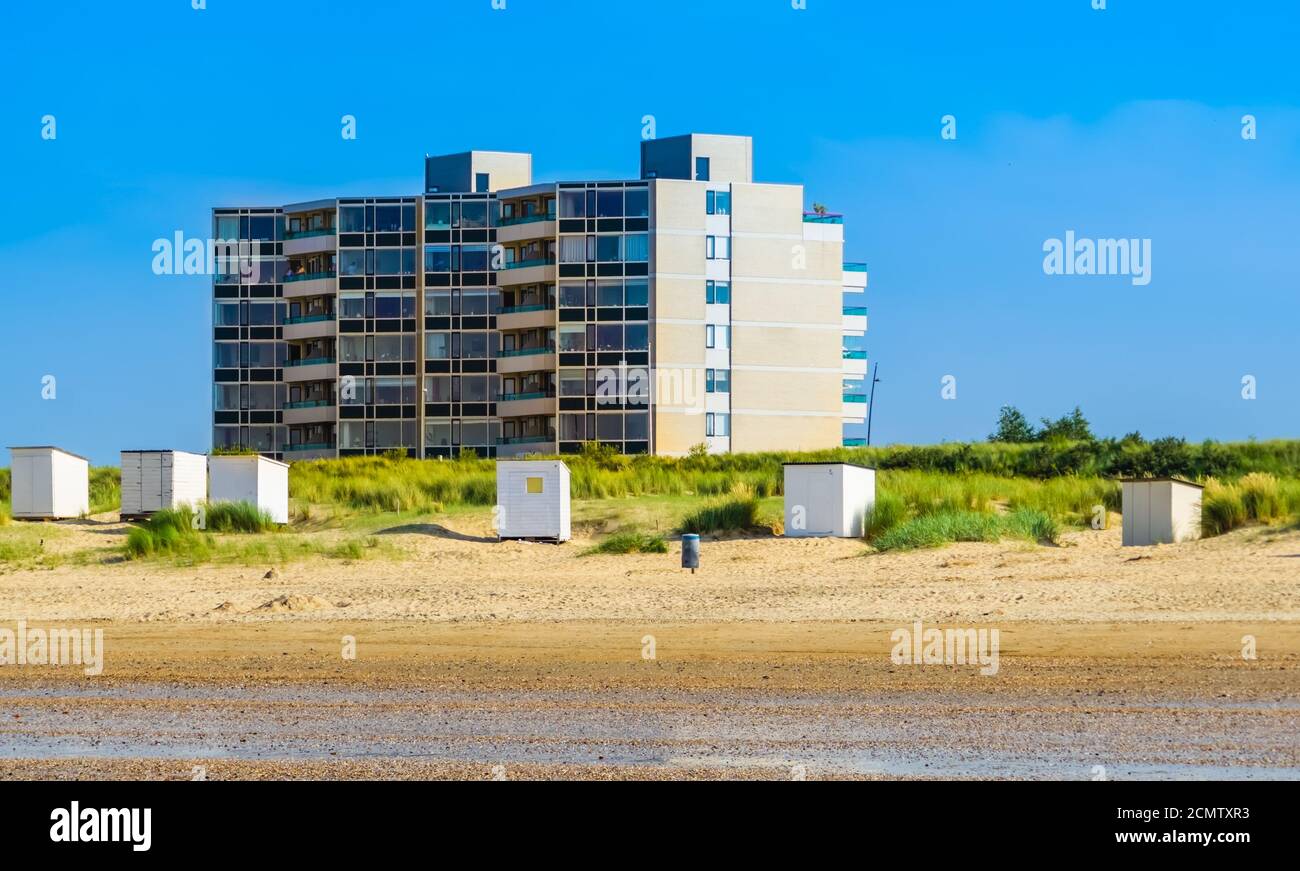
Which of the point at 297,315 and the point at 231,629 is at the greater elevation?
the point at 297,315

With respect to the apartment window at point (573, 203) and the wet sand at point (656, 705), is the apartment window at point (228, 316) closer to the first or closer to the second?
the apartment window at point (573, 203)

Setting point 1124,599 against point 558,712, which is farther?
point 1124,599

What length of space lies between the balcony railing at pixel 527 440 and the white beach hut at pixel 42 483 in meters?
54.5

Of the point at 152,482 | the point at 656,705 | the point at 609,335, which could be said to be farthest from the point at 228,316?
the point at 656,705

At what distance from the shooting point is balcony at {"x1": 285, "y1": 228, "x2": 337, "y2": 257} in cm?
9838

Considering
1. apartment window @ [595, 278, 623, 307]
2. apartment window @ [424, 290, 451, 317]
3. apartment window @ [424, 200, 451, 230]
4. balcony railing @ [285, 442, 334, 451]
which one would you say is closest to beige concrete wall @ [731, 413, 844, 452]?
apartment window @ [595, 278, 623, 307]

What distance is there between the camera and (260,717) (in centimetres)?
1499

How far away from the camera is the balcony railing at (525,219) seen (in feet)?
315

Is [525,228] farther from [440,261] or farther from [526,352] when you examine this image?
[526,352]

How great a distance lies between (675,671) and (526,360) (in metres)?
78.5

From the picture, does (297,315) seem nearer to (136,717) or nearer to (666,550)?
Answer: (666,550)

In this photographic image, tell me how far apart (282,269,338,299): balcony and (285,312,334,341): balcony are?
4.45ft

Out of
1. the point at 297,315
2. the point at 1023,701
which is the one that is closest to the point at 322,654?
the point at 1023,701
